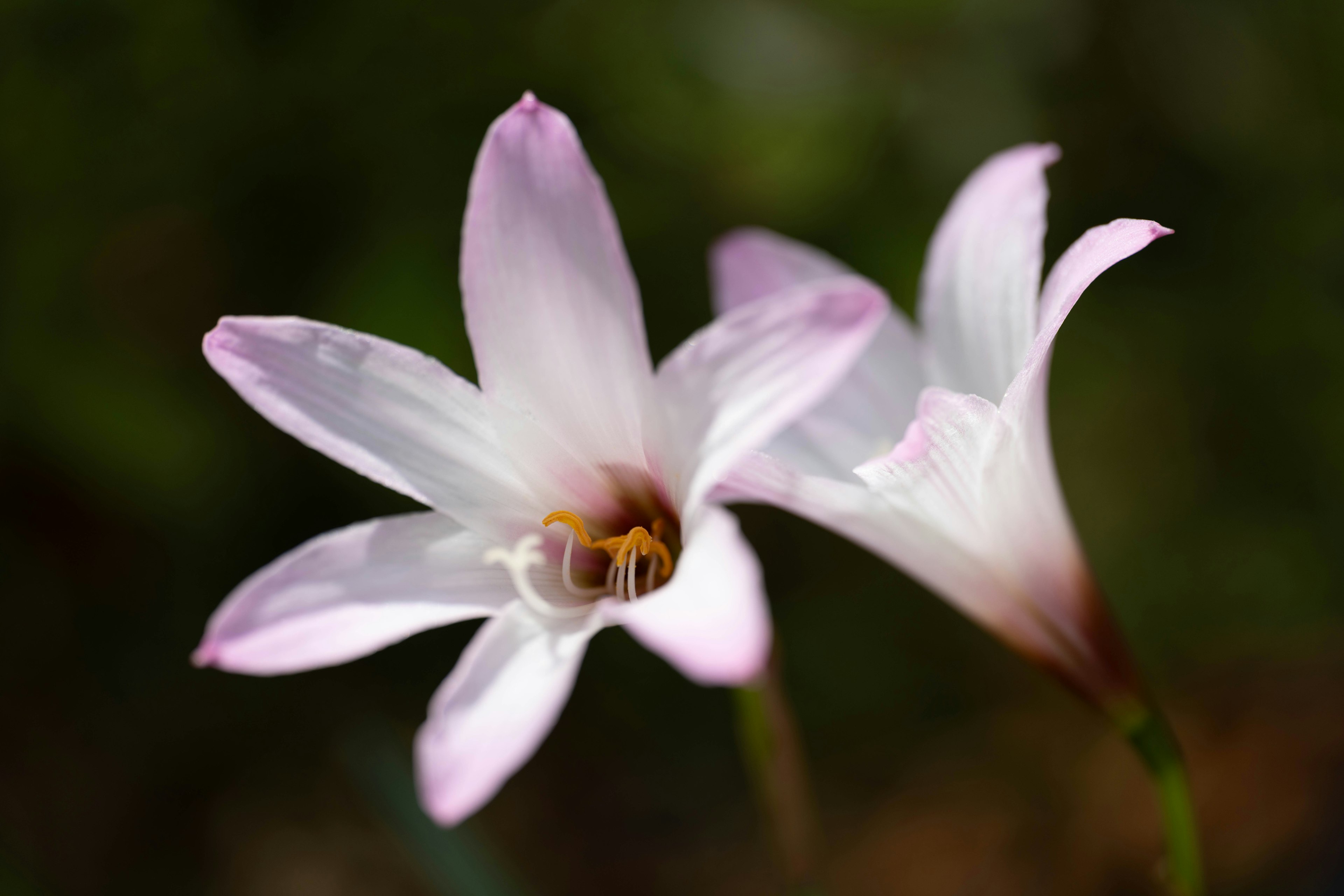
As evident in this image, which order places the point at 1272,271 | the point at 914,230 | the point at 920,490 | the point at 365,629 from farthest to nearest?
the point at 1272,271 < the point at 914,230 < the point at 920,490 < the point at 365,629

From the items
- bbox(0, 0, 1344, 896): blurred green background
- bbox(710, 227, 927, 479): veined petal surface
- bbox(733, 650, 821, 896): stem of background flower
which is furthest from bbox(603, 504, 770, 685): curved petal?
bbox(0, 0, 1344, 896): blurred green background

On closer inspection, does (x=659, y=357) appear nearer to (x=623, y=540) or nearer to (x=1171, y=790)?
(x=623, y=540)

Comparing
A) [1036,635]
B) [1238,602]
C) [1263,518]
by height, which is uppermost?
[1036,635]

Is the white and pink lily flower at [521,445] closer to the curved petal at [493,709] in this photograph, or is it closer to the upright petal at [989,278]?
the curved petal at [493,709]

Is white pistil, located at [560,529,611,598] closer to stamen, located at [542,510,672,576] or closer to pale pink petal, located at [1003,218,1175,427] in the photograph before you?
stamen, located at [542,510,672,576]

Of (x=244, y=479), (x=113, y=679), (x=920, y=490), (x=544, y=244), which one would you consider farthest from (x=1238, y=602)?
(x=113, y=679)

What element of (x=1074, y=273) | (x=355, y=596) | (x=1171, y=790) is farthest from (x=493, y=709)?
(x=1171, y=790)

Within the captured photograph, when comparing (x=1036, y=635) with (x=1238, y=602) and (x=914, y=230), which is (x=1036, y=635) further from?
(x=1238, y=602)
